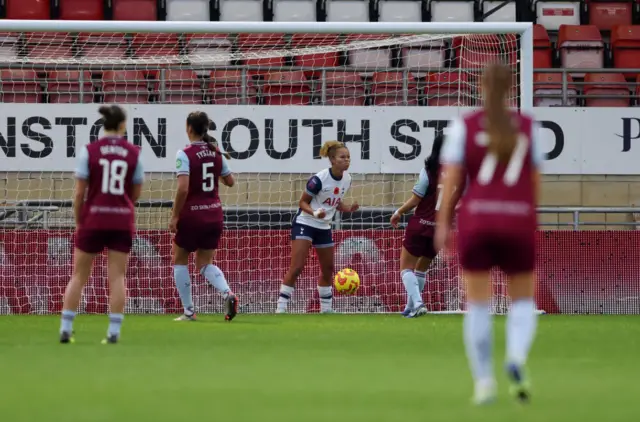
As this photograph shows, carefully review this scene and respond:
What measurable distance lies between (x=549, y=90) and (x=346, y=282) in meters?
5.57

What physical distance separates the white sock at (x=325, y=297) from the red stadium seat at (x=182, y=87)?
354cm

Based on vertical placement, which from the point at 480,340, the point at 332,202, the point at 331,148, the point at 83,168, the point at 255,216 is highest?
the point at 331,148

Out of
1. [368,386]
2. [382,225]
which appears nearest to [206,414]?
[368,386]

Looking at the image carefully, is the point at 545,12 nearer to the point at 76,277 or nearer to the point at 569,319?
the point at 569,319

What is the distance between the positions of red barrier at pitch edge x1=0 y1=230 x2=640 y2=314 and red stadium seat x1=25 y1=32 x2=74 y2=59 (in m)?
2.45

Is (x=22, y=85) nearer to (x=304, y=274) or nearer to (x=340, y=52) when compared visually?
(x=304, y=274)

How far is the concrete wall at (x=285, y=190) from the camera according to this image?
627 inches

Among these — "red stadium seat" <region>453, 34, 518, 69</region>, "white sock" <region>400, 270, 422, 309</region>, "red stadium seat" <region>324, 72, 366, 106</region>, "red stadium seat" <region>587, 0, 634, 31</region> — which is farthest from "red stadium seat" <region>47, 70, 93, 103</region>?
"red stadium seat" <region>587, 0, 634, 31</region>

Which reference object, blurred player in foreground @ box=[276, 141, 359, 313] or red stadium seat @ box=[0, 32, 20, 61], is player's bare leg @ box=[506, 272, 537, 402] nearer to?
blurred player in foreground @ box=[276, 141, 359, 313]

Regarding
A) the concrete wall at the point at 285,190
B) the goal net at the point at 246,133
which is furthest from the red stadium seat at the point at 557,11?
the goal net at the point at 246,133

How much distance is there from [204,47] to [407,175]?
13.4 ft

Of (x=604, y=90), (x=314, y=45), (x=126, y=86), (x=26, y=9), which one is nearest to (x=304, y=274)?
(x=314, y=45)

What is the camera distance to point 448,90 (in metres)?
16.5

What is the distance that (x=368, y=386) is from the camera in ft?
21.7
